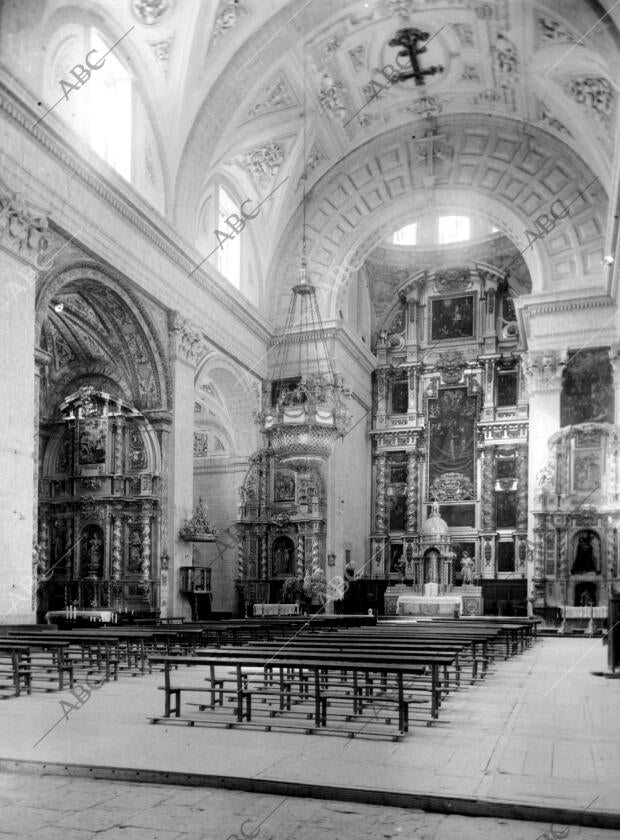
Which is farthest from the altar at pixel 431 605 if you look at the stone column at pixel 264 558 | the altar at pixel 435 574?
the stone column at pixel 264 558

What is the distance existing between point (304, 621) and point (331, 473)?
1049cm

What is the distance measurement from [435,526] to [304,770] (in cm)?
2282

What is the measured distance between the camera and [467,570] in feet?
86.8

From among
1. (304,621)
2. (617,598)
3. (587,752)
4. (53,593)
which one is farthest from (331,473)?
(587,752)

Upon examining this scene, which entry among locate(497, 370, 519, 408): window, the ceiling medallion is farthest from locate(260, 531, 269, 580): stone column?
the ceiling medallion

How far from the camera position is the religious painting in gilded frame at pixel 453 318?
30000mm

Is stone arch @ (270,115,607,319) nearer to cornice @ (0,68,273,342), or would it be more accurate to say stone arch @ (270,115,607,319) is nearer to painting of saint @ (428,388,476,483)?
cornice @ (0,68,273,342)

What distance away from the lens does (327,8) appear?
20078 mm

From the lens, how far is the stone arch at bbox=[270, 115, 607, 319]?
78.0ft

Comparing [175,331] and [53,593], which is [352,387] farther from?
[53,593]

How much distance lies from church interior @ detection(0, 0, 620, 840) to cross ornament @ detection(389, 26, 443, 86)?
0.11 meters

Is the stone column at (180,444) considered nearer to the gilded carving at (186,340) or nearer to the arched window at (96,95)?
the gilded carving at (186,340)

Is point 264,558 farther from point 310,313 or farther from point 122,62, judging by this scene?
point 122,62

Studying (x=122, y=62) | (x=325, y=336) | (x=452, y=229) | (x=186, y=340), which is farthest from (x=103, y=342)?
(x=452, y=229)
